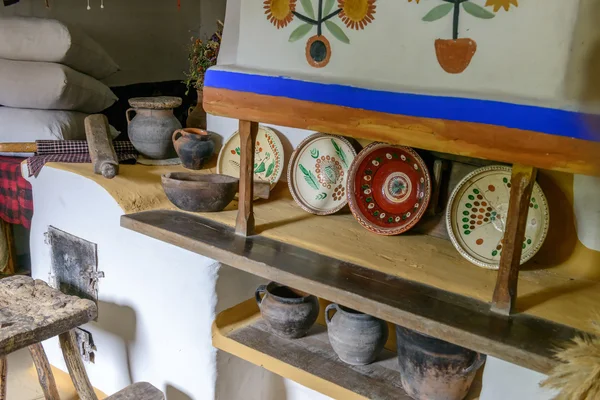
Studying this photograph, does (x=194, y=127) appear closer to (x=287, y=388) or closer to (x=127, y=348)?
(x=127, y=348)

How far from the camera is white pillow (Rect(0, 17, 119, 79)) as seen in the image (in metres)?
2.33

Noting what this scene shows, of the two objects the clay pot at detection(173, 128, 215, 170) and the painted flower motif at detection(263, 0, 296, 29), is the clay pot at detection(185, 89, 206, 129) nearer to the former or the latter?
the clay pot at detection(173, 128, 215, 170)

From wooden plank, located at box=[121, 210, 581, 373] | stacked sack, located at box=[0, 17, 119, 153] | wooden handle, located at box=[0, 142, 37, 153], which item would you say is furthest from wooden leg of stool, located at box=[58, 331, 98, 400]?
stacked sack, located at box=[0, 17, 119, 153]

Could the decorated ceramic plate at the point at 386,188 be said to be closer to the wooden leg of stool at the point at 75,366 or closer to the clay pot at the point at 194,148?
the clay pot at the point at 194,148

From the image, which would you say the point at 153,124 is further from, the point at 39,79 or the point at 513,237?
the point at 513,237

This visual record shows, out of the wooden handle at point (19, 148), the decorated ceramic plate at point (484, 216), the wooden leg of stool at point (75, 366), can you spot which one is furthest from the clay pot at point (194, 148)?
Answer: the decorated ceramic plate at point (484, 216)

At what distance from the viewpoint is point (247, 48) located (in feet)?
4.91

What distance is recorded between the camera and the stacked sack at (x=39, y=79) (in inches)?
91.5

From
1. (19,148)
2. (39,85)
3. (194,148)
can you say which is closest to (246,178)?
(194,148)

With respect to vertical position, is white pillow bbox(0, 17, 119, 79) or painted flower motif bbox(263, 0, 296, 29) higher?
painted flower motif bbox(263, 0, 296, 29)

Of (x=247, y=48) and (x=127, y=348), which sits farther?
(x=127, y=348)

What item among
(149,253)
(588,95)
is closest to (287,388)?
(149,253)

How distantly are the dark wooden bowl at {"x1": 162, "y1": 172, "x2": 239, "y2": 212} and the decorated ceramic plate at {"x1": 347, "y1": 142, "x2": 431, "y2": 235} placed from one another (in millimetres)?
374

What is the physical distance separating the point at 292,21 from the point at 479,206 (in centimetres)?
66
